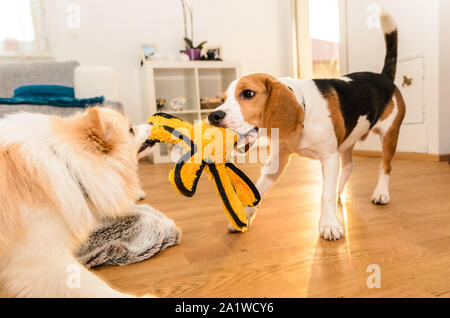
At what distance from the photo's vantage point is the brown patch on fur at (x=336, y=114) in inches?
51.9

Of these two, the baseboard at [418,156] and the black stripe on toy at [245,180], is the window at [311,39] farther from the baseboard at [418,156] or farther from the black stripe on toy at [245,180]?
the black stripe on toy at [245,180]

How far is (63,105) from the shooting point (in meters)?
2.03

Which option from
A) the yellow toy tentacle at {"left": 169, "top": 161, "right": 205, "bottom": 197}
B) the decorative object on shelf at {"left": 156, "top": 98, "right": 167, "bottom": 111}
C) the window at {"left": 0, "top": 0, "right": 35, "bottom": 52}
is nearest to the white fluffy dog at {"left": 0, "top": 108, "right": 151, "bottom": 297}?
A: the yellow toy tentacle at {"left": 169, "top": 161, "right": 205, "bottom": 197}

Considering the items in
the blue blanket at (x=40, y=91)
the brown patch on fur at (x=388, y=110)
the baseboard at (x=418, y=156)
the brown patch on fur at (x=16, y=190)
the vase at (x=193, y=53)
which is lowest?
the baseboard at (x=418, y=156)

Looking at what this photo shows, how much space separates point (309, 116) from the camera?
4.18 feet

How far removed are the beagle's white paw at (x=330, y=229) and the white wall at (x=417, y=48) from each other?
219 centimetres

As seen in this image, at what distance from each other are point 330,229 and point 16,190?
1049 mm

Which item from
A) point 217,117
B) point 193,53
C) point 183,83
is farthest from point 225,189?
point 183,83

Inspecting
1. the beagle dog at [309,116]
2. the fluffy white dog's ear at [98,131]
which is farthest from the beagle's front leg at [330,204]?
the fluffy white dog's ear at [98,131]

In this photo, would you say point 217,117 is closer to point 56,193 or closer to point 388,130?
point 56,193

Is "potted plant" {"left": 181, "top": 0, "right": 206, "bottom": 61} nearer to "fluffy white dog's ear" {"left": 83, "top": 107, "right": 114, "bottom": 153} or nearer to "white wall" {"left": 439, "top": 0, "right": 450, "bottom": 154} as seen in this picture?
"white wall" {"left": 439, "top": 0, "right": 450, "bottom": 154}

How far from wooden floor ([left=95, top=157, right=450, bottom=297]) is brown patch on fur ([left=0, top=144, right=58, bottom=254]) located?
0.34 m

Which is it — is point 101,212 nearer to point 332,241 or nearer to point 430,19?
point 332,241
